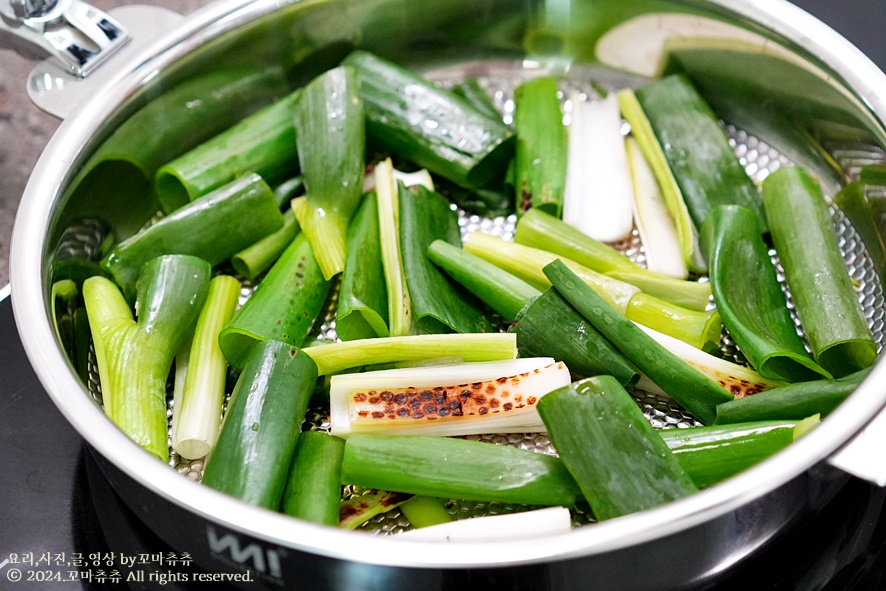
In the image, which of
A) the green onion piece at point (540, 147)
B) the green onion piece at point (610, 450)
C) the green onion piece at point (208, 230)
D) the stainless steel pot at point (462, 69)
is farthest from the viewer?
the green onion piece at point (540, 147)

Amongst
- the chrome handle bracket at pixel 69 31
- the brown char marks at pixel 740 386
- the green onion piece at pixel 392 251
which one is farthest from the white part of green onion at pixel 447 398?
the chrome handle bracket at pixel 69 31

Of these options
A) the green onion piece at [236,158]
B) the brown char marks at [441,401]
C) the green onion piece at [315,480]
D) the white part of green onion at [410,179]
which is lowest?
the green onion piece at [315,480]

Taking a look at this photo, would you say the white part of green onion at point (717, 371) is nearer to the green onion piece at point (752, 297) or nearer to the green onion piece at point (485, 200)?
the green onion piece at point (752, 297)

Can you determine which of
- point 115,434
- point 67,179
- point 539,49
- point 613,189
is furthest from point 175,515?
point 539,49

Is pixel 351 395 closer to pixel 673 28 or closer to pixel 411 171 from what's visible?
pixel 411 171

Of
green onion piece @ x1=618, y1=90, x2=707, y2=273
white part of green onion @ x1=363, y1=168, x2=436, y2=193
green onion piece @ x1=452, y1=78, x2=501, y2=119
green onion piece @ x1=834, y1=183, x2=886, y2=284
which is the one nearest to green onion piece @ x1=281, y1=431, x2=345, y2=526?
white part of green onion @ x1=363, y1=168, x2=436, y2=193

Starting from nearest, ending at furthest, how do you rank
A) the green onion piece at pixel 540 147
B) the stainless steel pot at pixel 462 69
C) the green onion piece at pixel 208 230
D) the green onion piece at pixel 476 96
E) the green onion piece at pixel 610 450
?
1. the stainless steel pot at pixel 462 69
2. the green onion piece at pixel 610 450
3. the green onion piece at pixel 208 230
4. the green onion piece at pixel 540 147
5. the green onion piece at pixel 476 96

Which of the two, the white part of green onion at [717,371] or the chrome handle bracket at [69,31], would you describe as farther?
the chrome handle bracket at [69,31]

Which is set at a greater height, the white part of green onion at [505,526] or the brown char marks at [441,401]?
A: the brown char marks at [441,401]

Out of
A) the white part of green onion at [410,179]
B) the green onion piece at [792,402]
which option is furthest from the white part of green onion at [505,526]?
the white part of green onion at [410,179]
